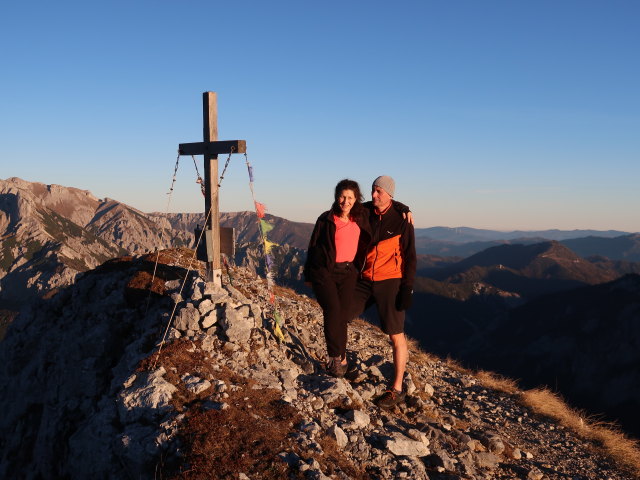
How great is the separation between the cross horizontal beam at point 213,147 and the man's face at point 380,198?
369cm

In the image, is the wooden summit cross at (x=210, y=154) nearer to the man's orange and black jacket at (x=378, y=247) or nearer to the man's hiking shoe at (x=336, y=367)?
the man's orange and black jacket at (x=378, y=247)

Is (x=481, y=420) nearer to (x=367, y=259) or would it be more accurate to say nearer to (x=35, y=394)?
(x=367, y=259)

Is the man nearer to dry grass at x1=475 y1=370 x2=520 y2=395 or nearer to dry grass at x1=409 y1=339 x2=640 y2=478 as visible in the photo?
dry grass at x1=409 y1=339 x2=640 y2=478

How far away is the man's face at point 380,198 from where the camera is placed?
856 centimetres

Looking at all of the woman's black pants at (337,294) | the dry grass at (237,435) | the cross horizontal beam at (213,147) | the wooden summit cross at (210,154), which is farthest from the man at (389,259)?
the wooden summit cross at (210,154)

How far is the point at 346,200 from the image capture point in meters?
8.27

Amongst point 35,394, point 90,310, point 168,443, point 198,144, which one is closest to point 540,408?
point 168,443

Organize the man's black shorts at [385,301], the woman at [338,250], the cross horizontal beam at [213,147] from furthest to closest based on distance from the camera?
1. the cross horizontal beam at [213,147]
2. the man's black shorts at [385,301]
3. the woman at [338,250]

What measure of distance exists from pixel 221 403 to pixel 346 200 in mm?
4162

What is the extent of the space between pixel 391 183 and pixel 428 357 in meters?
9.59

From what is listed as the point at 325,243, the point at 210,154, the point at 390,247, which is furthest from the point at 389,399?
the point at 210,154

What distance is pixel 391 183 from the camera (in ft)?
28.3

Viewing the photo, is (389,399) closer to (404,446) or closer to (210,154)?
(404,446)

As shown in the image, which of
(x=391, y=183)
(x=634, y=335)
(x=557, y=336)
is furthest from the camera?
(x=557, y=336)
